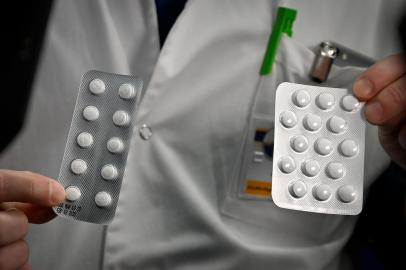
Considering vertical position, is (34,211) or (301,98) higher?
(301,98)

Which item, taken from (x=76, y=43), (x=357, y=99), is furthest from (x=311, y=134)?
(x=76, y=43)

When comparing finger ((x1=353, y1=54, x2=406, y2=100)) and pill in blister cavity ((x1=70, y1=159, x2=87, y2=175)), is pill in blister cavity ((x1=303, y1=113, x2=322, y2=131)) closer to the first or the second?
finger ((x1=353, y1=54, x2=406, y2=100))

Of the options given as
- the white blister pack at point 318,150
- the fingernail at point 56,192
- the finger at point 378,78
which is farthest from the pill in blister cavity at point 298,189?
the fingernail at point 56,192

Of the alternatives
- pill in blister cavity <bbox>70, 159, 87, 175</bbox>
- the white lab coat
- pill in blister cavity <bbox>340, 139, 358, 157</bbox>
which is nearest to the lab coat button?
the white lab coat

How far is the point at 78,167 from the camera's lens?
369mm

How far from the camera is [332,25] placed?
1.67 ft


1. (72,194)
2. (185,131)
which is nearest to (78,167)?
(72,194)

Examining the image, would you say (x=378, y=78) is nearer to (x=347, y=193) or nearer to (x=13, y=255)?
(x=347, y=193)

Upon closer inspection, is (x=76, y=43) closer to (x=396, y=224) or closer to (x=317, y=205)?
(x=317, y=205)

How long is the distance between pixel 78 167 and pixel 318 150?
0.23m

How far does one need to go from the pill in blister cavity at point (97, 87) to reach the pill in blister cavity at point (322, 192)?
0.22m

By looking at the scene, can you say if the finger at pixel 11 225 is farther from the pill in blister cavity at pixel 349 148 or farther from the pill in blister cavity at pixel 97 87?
the pill in blister cavity at pixel 349 148

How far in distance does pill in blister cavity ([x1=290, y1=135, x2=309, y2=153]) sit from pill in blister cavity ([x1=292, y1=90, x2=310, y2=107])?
0.03 m

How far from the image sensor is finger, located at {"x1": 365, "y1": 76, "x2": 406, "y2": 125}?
15.5 inches
